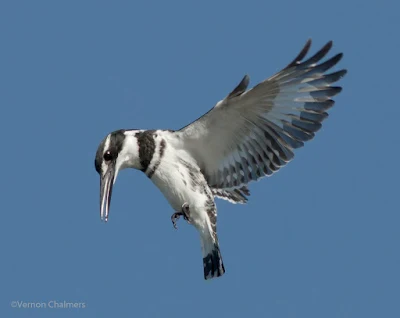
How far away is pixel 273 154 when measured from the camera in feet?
33.6

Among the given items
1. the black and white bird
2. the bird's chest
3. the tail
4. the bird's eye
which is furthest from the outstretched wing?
the bird's eye

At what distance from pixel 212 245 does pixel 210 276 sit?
1.15 ft

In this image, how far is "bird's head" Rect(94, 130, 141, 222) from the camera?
10047 mm

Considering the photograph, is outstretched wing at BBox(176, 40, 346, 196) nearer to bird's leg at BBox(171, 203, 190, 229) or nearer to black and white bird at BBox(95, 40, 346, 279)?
black and white bird at BBox(95, 40, 346, 279)

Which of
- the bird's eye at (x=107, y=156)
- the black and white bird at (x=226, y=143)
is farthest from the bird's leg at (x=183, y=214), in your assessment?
the bird's eye at (x=107, y=156)

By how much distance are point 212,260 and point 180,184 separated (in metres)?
0.91

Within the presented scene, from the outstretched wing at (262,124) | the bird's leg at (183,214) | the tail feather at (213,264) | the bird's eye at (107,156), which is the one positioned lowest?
the tail feather at (213,264)

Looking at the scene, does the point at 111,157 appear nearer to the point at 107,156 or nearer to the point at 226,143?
the point at 107,156

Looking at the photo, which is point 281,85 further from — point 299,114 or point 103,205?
point 103,205

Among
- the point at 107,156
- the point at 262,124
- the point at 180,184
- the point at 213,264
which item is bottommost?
the point at 213,264

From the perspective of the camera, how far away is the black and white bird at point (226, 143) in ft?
32.5

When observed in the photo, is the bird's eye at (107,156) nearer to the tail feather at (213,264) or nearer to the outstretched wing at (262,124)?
the outstretched wing at (262,124)

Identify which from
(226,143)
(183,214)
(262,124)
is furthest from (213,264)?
(262,124)

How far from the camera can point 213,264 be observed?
416 inches
